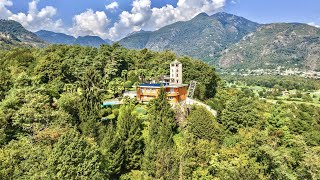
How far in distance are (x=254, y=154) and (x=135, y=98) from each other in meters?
24.9

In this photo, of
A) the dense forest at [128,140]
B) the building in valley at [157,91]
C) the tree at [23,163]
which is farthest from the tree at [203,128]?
the tree at [23,163]

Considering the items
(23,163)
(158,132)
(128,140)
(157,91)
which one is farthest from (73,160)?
(157,91)

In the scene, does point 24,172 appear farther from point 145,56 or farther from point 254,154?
point 145,56

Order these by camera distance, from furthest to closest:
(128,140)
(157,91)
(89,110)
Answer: (157,91) → (89,110) → (128,140)

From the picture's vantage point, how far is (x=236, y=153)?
1187 inches

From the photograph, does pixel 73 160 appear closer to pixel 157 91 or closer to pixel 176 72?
pixel 157 91

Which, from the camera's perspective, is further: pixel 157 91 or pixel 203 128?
pixel 157 91

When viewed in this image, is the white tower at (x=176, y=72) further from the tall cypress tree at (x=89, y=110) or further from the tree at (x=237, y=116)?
the tall cypress tree at (x=89, y=110)

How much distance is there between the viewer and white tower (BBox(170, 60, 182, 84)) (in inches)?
2331

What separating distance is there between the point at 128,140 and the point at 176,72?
2847 cm

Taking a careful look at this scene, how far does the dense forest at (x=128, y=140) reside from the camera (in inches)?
943

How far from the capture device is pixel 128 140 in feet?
109

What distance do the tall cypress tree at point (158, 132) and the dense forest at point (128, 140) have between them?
0.12 meters

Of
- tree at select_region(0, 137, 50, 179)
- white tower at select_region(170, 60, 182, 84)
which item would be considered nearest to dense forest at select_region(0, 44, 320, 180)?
tree at select_region(0, 137, 50, 179)
